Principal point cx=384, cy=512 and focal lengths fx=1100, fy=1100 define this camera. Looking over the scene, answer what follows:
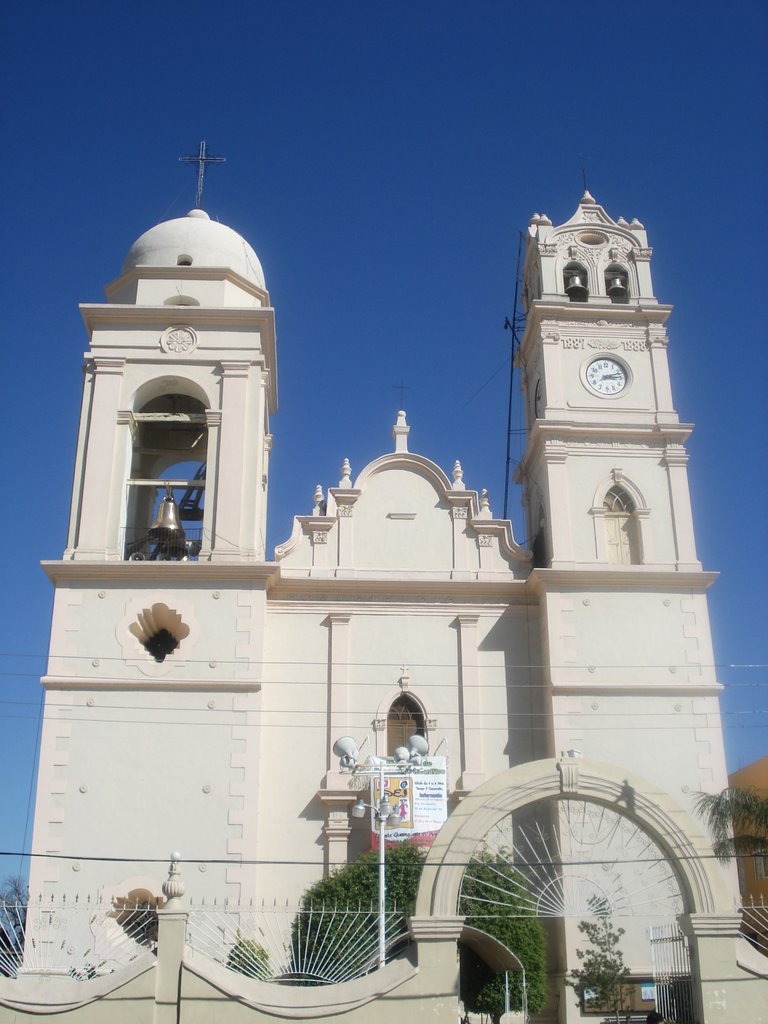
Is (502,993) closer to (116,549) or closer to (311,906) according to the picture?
(311,906)

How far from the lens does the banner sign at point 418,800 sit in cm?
2017

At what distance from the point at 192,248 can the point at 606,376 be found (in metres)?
10.0

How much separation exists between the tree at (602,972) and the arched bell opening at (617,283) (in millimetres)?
14286

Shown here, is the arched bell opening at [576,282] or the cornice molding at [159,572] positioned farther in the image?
the arched bell opening at [576,282]

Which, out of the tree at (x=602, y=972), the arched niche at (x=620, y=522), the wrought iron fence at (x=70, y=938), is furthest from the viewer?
the arched niche at (x=620, y=522)

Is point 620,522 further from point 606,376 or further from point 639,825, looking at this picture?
point 639,825

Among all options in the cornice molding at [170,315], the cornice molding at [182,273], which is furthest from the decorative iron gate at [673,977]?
the cornice molding at [182,273]

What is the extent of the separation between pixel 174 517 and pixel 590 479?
8948mm

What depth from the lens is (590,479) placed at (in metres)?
23.8

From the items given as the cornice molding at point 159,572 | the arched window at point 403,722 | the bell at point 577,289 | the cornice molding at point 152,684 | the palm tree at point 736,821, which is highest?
the bell at point 577,289

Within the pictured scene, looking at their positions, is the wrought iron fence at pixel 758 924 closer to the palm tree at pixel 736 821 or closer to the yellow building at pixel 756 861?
the palm tree at pixel 736 821

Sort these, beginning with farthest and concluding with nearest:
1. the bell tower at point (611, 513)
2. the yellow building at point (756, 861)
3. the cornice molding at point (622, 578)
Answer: the yellow building at point (756, 861)
the cornice molding at point (622, 578)
the bell tower at point (611, 513)

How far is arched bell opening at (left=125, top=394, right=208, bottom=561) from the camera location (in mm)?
23109

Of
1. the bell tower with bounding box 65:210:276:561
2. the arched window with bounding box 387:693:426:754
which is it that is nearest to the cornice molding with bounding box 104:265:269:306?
the bell tower with bounding box 65:210:276:561
